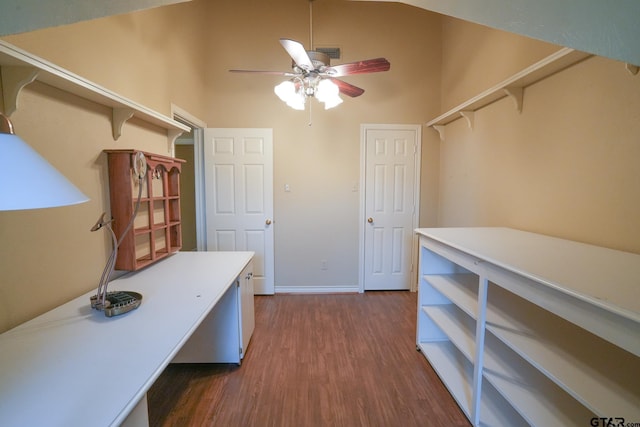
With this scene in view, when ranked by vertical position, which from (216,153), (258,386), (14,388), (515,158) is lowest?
(258,386)

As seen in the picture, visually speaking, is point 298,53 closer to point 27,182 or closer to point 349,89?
point 349,89

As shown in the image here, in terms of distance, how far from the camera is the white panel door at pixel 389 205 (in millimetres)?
3314

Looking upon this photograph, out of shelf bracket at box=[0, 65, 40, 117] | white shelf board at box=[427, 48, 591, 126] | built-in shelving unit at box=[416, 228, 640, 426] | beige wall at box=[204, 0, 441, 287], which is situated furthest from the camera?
beige wall at box=[204, 0, 441, 287]

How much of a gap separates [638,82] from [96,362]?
2.62m

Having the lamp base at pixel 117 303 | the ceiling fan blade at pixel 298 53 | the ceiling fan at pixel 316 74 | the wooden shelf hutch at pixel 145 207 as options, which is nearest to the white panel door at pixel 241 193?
the wooden shelf hutch at pixel 145 207

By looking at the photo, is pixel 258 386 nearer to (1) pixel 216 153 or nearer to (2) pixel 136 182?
(2) pixel 136 182

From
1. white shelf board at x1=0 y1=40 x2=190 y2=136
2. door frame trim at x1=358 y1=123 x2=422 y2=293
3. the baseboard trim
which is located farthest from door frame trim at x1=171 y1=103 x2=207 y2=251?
door frame trim at x1=358 y1=123 x2=422 y2=293

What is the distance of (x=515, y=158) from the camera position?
82.1 inches

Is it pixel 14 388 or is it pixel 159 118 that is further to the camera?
pixel 159 118

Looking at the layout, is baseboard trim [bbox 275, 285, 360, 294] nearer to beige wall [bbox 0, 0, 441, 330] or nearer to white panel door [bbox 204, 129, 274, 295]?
beige wall [bbox 0, 0, 441, 330]

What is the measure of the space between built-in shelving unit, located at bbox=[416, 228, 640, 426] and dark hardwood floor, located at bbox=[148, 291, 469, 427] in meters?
0.26

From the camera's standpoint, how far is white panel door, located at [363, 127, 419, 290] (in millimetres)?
3314

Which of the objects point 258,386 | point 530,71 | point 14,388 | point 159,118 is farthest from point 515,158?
point 14,388

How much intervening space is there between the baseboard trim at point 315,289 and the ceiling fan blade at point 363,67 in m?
2.50
